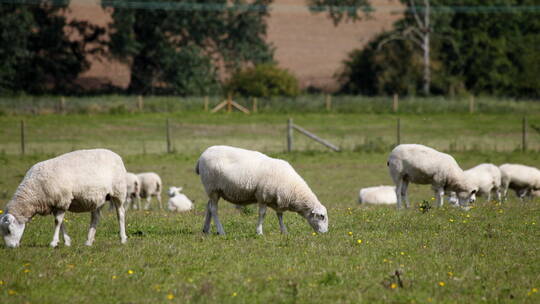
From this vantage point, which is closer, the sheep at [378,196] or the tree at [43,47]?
the sheep at [378,196]

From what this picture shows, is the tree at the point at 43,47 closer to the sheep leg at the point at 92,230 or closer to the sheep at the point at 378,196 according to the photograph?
the sheep at the point at 378,196

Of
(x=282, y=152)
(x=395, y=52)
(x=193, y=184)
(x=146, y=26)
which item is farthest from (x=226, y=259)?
(x=146, y=26)

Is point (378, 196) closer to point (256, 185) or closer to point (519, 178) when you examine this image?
point (519, 178)

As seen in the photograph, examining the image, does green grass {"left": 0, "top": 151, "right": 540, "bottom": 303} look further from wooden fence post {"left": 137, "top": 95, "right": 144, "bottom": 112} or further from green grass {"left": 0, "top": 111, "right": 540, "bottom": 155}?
wooden fence post {"left": 137, "top": 95, "right": 144, "bottom": 112}

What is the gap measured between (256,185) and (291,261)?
271 centimetres

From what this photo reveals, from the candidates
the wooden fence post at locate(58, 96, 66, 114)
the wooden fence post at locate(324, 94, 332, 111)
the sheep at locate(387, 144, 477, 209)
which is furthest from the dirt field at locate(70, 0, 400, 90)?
the sheep at locate(387, 144, 477, 209)

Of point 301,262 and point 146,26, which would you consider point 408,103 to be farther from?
point 301,262

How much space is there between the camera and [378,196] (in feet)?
65.8

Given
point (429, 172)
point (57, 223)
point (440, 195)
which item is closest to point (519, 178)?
point (440, 195)

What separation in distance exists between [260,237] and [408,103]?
3879cm

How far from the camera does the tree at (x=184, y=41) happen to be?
190ft

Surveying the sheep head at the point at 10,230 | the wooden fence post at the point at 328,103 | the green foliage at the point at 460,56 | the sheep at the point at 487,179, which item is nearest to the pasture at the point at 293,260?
the sheep head at the point at 10,230

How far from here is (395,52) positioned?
57.0 m

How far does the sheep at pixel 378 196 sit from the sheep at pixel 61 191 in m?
10.1
